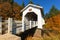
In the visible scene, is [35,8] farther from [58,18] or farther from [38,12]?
[58,18]

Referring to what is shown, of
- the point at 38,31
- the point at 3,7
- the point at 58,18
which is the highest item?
the point at 3,7

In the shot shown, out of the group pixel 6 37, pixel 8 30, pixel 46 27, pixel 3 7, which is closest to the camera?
pixel 6 37

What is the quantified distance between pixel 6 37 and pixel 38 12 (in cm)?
1437

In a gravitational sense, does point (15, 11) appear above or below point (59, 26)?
above

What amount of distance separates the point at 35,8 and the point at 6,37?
14302mm

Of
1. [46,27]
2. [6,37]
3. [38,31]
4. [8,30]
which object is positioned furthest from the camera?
[46,27]

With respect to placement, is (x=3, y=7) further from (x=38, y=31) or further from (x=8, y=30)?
(x=8, y=30)

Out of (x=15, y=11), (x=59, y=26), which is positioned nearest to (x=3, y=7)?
(x=15, y=11)

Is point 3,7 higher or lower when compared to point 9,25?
higher

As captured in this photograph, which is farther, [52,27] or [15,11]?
[15,11]

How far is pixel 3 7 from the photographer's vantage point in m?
31.1

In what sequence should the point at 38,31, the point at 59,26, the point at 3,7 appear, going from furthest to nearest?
the point at 3,7
the point at 59,26
the point at 38,31

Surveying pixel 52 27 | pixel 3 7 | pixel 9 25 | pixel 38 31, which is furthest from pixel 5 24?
pixel 3 7

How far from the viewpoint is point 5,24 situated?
8.58 metres
